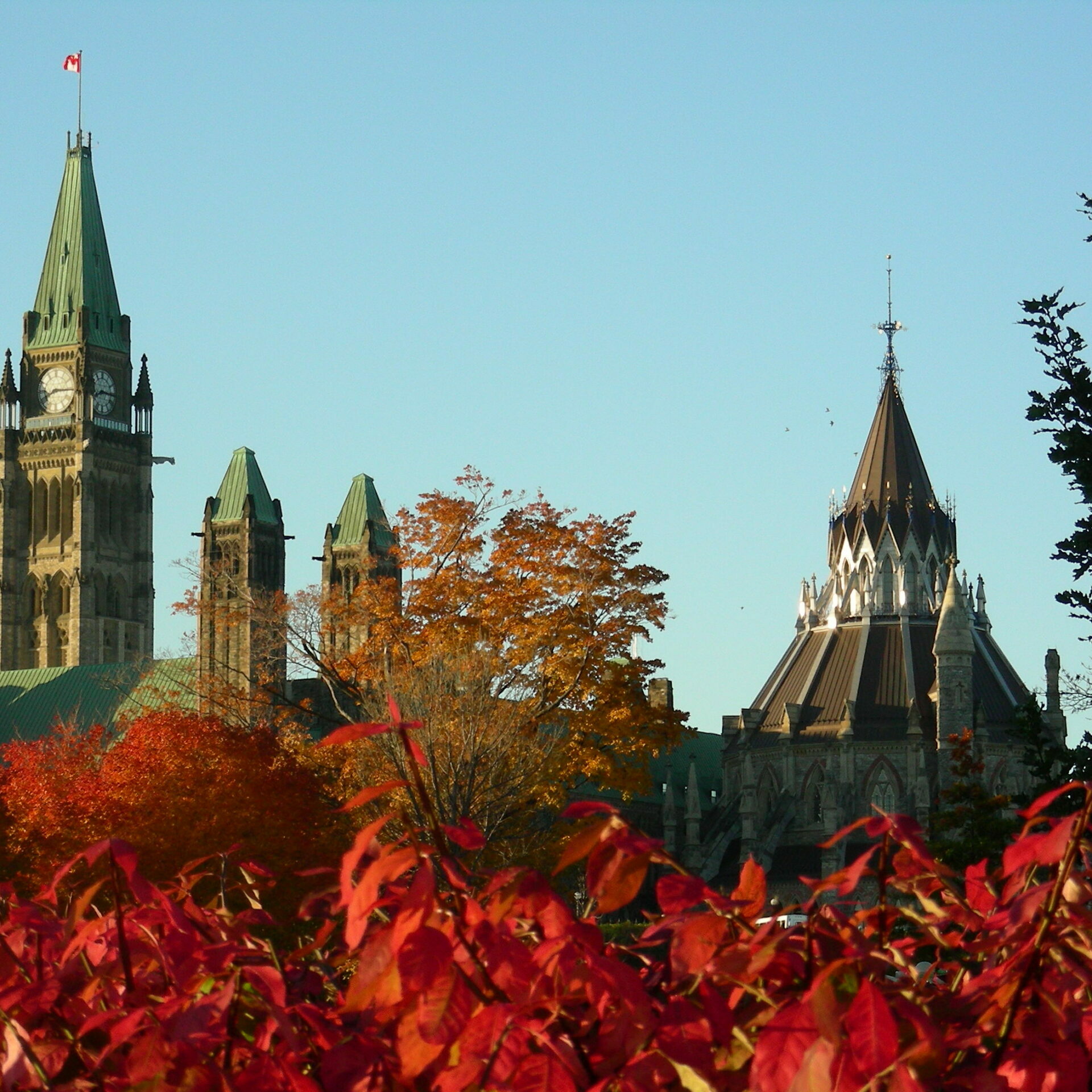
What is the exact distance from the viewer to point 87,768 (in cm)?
5297

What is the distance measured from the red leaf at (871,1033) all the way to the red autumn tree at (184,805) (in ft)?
124

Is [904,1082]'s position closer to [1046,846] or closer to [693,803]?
[1046,846]

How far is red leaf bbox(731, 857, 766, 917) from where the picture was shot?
4.99 meters

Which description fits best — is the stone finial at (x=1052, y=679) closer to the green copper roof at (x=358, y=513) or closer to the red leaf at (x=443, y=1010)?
the green copper roof at (x=358, y=513)

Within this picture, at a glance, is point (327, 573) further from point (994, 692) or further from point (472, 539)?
point (472, 539)

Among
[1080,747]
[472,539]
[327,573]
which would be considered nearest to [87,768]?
[472,539]

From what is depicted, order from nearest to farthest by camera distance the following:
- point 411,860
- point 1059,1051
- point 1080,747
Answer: point 1059,1051 → point 411,860 → point 1080,747

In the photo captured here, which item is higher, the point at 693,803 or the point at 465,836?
the point at 693,803

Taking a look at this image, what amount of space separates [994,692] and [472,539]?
66543mm

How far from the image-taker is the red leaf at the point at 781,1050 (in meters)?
4.07

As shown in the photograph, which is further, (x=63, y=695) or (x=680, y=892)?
(x=63, y=695)

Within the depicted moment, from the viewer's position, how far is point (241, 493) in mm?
112562

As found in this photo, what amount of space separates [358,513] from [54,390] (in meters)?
27.8

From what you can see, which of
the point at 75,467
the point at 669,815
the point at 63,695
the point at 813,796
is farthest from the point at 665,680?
the point at 75,467
